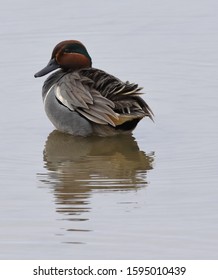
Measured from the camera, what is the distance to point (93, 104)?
11.8 metres

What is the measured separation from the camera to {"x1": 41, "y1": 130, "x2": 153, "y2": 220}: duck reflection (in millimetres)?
9828

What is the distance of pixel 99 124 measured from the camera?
12.0 meters

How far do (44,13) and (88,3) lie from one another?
80 cm

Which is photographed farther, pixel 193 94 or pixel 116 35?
pixel 116 35

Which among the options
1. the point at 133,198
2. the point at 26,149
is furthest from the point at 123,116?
the point at 133,198

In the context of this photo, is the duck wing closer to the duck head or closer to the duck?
the duck

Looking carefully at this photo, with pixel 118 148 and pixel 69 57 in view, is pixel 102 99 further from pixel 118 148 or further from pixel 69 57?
pixel 69 57

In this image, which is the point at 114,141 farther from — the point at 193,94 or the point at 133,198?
the point at 133,198

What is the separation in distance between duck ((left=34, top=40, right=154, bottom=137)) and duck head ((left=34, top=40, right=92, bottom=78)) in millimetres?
335

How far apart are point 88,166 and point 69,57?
7.46 ft

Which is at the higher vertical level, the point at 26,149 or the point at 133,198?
the point at 26,149

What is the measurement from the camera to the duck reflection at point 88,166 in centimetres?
983

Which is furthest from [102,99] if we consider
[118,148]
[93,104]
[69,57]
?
[69,57]

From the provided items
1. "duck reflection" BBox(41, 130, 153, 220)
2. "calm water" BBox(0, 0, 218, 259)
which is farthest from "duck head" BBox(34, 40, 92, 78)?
"duck reflection" BBox(41, 130, 153, 220)
